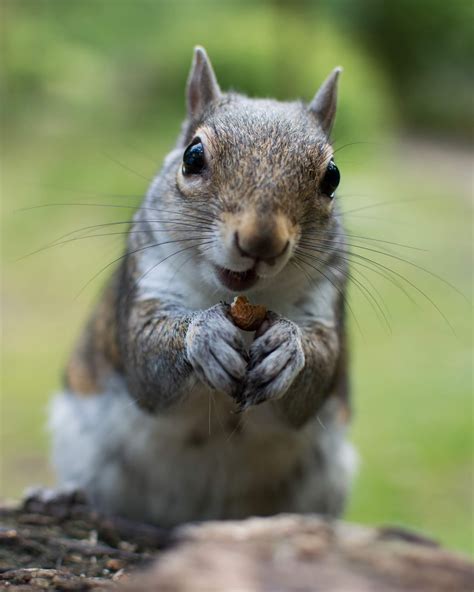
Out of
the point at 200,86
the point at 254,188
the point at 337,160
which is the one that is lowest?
the point at 254,188

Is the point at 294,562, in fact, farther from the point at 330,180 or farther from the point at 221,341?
the point at 330,180

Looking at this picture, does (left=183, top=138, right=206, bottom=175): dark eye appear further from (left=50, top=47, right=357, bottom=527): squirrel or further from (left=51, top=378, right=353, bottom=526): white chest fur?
(left=51, top=378, right=353, bottom=526): white chest fur

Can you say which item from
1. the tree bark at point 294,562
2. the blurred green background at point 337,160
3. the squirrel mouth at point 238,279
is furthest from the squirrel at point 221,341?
the tree bark at point 294,562

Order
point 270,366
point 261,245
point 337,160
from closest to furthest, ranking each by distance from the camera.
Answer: point 261,245
point 270,366
point 337,160

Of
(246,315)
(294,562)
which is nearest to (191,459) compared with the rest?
(246,315)

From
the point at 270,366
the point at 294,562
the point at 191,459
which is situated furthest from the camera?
the point at 191,459

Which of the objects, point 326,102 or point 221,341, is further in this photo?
point 326,102

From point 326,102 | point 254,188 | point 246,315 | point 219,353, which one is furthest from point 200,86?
point 219,353

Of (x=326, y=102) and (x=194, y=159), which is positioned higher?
(x=326, y=102)

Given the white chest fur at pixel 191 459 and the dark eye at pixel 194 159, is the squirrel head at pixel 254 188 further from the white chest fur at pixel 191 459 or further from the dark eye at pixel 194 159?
the white chest fur at pixel 191 459
